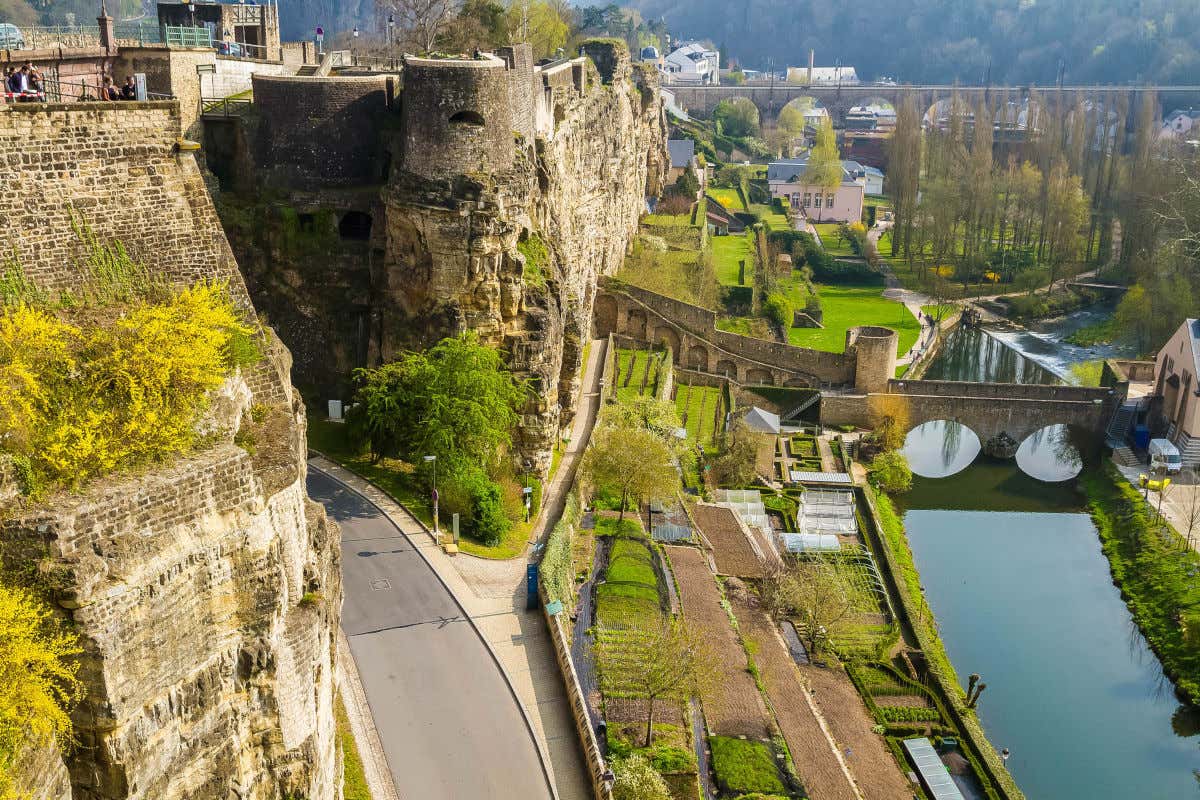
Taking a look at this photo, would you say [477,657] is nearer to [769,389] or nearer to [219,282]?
[219,282]

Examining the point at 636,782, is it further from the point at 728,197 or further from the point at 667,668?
the point at 728,197

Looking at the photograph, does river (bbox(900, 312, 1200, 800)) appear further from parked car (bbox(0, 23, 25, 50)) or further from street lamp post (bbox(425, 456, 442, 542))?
parked car (bbox(0, 23, 25, 50))

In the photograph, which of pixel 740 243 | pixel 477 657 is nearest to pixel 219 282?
pixel 477 657

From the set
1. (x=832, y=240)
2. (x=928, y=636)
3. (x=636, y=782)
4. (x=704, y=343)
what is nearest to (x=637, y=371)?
(x=704, y=343)

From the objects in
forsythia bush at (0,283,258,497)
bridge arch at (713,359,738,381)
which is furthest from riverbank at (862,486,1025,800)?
forsythia bush at (0,283,258,497)

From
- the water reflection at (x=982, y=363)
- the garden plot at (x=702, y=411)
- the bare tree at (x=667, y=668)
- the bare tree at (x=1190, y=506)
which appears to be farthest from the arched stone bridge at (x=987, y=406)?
the bare tree at (x=667, y=668)

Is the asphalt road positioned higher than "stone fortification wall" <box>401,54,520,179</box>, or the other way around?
"stone fortification wall" <box>401,54,520,179</box>

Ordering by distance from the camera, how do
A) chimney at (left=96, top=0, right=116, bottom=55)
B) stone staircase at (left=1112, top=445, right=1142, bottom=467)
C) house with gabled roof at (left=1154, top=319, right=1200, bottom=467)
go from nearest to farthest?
chimney at (left=96, top=0, right=116, bottom=55)
house with gabled roof at (left=1154, top=319, right=1200, bottom=467)
stone staircase at (left=1112, top=445, right=1142, bottom=467)
